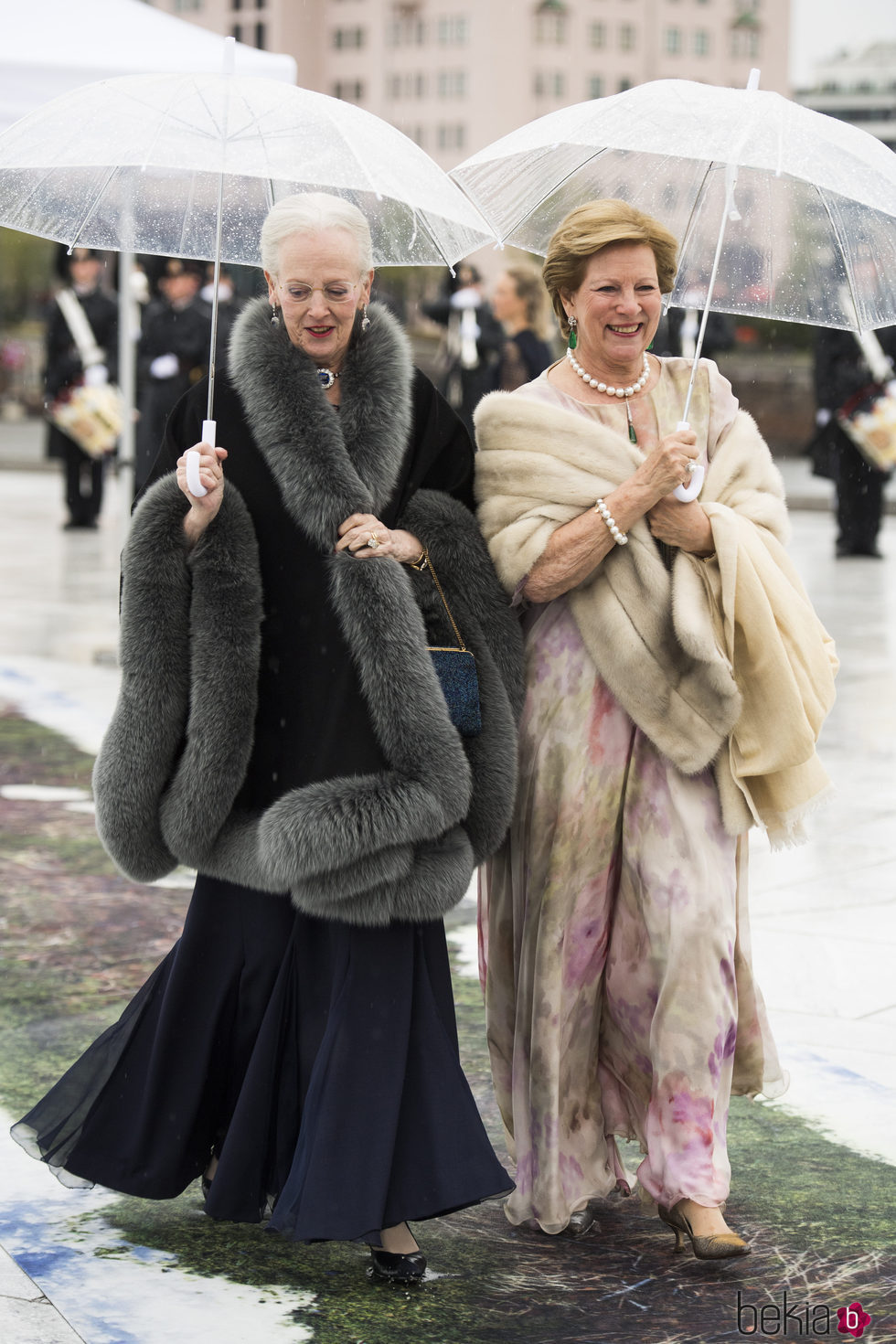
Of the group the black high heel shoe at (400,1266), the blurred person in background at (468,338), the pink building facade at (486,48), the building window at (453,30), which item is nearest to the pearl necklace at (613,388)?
the black high heel shoe at (400,1266)

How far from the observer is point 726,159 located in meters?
3.50

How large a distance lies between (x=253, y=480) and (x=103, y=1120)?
1.22 m

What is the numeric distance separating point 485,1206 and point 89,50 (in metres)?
6.23

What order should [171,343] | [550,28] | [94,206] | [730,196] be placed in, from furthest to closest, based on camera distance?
[550,28]
[171,343]
[94,206]
[730,196]

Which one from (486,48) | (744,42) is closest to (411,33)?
(486,48)

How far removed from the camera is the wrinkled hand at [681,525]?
11.5 feet

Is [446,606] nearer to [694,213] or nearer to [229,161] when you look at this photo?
[229,161]

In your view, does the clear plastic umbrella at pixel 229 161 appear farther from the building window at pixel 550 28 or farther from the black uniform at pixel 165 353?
the building window at pixel 550 28

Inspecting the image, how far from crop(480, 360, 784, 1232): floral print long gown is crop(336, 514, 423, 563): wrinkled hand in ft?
1.31

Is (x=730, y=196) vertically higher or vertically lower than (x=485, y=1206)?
higher

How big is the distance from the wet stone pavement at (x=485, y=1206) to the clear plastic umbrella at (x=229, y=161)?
1499mm

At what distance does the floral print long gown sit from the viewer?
3545 mm

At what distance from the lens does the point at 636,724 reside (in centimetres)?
359

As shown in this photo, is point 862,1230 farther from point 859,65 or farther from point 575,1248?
point 859,65
